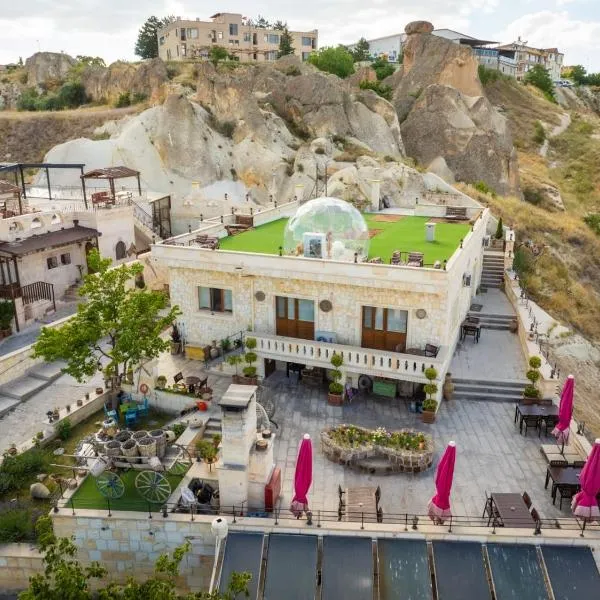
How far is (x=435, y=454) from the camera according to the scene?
1731cm

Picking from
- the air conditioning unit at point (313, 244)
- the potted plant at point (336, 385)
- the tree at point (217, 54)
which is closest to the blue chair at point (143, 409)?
the potted plant at point (336, 385)

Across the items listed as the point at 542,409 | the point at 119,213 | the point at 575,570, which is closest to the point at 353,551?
the point at 575,570

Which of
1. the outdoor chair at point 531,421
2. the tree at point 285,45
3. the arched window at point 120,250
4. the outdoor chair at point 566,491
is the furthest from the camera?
the tree at point 285,45

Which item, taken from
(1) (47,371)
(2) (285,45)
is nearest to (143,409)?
(1) (47,371)

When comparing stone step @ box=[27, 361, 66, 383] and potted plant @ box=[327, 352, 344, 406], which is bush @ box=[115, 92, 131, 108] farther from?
potted plant @ box=[327, 352, 344, 406]

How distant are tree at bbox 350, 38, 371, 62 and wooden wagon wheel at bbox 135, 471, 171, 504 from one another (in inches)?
4038

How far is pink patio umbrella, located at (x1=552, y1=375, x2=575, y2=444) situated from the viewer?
1648 centimetres

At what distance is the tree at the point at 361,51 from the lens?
10500cm

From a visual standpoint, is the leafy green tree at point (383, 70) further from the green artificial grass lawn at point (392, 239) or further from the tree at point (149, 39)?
the green artificial grass lawn at point (392, 239)

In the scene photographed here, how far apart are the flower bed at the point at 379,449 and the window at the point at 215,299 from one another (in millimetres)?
8175

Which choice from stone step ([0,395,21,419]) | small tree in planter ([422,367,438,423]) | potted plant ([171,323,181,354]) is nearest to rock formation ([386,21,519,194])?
potted plant ([171,323,181,354])

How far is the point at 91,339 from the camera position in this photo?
58.9 feet

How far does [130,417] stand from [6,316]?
1253cm

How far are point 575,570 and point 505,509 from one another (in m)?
1.95
